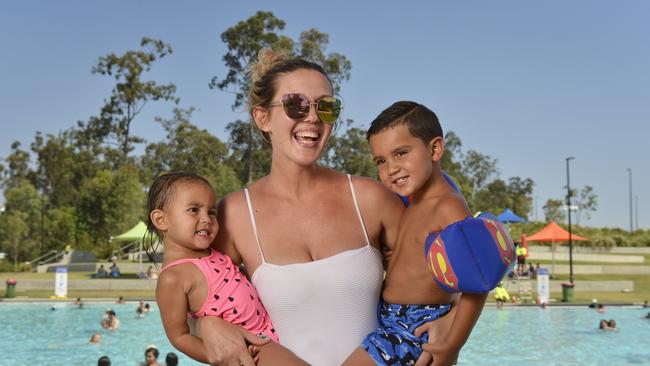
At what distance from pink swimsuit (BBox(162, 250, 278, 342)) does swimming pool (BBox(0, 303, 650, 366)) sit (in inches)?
462

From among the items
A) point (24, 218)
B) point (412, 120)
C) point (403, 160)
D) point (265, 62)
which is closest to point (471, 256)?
point (403, 160)

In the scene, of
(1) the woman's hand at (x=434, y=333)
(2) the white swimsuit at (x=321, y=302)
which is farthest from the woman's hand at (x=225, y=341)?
(1) the woman's hand at (x=434, y=333)

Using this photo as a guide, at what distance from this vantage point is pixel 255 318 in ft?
8.57

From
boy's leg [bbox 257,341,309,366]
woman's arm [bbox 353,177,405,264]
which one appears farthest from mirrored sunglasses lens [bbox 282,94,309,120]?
boy's leg [bbox 257,341,309,366]

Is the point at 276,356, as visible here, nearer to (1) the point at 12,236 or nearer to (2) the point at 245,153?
(1) the point at 12,236

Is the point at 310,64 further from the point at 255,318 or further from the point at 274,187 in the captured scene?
the point at 255,318

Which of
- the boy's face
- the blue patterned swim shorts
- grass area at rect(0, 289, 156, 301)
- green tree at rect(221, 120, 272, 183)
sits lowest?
grass area at rect(0, 289, 156, 301)

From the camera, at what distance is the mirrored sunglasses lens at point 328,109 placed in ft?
8.98

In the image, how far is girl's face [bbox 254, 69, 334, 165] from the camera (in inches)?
108

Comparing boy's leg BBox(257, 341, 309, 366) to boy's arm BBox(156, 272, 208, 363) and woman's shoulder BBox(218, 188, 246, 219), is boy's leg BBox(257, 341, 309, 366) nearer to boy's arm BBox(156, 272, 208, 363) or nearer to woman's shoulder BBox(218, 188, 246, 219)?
boy's arm BBox(156, 272, 208, 363)

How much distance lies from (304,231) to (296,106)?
497 millimetres

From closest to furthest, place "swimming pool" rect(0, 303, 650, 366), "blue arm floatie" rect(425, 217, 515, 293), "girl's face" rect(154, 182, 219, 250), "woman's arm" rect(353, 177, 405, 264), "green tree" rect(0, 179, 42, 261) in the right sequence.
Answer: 1. "blue arm floatie" rect(425, 217, 515, 293)
2. "girl's face" rect(154, 182, 219, 250)
3. "woman's arm" rect(353, 177, 405, 264)
4. "swimming pool" rect(0, 303, 650, 366)
5. "green tree" rect(0, 179, 42, 261)

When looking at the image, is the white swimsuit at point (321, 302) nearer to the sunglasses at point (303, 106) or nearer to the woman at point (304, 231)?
the woman at point (304, 231)

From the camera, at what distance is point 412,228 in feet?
8.80
